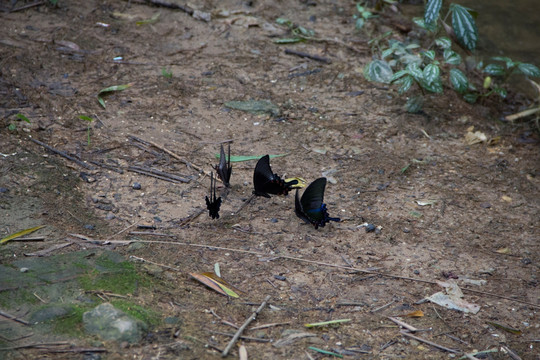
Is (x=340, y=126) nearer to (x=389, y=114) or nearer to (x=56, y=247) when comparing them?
(x=389, y=114)

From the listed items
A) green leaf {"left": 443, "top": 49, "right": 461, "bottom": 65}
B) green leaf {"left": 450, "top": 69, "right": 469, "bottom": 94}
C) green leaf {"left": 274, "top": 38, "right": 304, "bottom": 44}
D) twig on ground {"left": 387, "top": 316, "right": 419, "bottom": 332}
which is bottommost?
twig on ground {"left": 387, "top": 316, "right": 419, "bottom": 332}

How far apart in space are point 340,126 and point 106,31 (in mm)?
2505

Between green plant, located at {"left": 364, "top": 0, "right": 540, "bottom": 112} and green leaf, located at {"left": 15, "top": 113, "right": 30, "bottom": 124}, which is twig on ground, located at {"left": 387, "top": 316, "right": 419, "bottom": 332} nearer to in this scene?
green plant, located at {"left": 364, "top": 0, "right": 540, "bottom": 112}

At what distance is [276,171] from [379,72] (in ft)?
4.55

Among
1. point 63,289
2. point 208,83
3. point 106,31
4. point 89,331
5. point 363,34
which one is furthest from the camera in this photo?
point 363,34

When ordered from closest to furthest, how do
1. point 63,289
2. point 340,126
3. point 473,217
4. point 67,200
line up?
point 63,289
point 67,200
point 473,217
point 340,126

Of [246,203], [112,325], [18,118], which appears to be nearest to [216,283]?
[112,325]

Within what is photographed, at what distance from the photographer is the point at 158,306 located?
2332 mm

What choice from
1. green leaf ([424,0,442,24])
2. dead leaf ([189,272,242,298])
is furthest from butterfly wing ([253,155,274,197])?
green leaf ([424,0,442,24])

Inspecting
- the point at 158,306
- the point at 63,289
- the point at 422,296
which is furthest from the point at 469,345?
the point at 63,289

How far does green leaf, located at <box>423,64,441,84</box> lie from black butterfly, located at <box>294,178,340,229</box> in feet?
5.43

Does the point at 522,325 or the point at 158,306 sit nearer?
the point at 158,306

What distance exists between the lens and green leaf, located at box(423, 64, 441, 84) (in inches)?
161

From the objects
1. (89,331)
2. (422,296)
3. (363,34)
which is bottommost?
(422,296)
